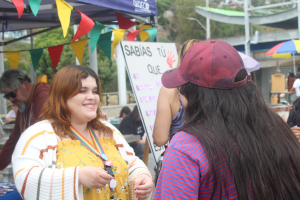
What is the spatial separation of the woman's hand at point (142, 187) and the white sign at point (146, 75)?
3.78 ft

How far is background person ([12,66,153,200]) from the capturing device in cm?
155

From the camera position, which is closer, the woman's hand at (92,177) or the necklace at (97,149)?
the woman's hand at (92,177)

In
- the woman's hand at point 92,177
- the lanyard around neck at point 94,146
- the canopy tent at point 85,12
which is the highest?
the canopy tent at point 85,12

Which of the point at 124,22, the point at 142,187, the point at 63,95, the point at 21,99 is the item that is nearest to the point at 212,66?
the point at 142,187

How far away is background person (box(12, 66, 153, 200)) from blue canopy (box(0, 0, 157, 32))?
1.27m

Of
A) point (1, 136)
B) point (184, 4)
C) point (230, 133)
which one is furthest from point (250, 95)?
point (184, 4)

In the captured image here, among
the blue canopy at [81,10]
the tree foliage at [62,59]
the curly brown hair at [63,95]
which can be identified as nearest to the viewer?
the curly brown hair at [63,95]

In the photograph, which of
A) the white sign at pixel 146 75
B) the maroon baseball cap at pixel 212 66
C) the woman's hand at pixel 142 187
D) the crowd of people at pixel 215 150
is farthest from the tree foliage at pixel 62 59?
the maroon baseball cap at pixel 212 66

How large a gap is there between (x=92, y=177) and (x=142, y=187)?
0.37 meters

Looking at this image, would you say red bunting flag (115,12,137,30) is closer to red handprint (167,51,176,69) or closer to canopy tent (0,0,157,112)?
canopy tent (0,0,157,112)

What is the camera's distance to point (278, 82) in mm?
11594

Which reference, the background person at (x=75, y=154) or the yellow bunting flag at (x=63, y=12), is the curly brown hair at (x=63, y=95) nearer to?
the background person at (x=75, y=154)

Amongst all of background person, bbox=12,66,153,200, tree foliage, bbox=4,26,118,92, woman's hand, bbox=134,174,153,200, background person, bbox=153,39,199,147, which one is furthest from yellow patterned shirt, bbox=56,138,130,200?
tree foliage, bbox=4,26,118,92

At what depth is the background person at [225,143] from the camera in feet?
3.05
